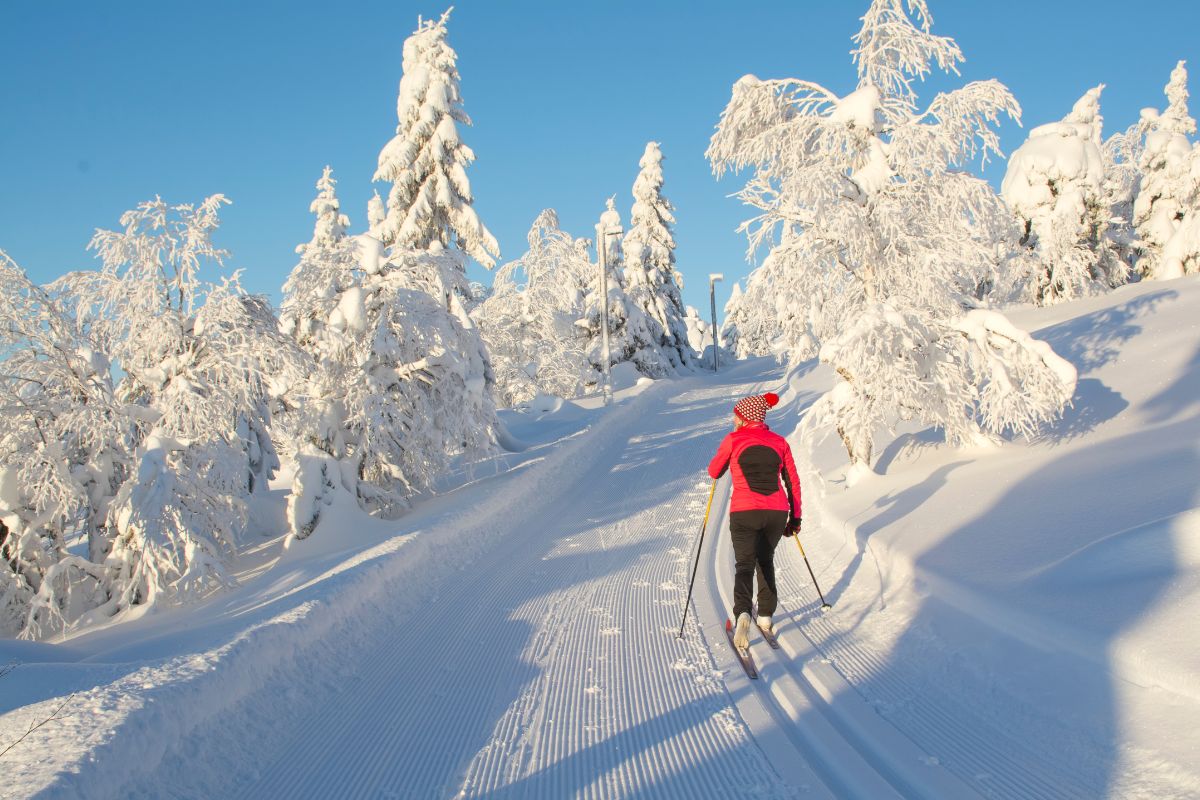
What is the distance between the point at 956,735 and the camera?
372 centimetres

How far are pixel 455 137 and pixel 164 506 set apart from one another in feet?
46.2

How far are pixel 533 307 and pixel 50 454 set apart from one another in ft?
68.3

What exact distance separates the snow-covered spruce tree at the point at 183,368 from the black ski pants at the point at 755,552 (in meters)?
7.45

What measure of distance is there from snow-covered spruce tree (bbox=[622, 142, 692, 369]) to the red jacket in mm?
33538

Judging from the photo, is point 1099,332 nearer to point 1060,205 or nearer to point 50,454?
point 1060,205

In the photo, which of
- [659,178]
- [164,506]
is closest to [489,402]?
[164,506]

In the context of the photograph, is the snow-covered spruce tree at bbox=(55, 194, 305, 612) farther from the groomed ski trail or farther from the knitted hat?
the knitted hat

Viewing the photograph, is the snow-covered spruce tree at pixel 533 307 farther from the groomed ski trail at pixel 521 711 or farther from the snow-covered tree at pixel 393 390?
the groomed ski trail at pixel 521 711

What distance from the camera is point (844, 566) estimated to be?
7078mm

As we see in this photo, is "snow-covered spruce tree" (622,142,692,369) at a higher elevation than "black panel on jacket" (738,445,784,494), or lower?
higher

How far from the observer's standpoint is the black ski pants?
5184 millimetres

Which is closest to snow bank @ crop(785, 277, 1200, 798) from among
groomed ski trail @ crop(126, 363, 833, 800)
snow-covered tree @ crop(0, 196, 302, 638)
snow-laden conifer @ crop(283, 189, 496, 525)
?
groomed ski trail @ crop(126, 363, 833, 800)

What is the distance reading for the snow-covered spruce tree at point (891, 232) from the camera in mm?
8570

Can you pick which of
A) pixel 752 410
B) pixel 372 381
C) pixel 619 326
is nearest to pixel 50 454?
pixel 372 381
